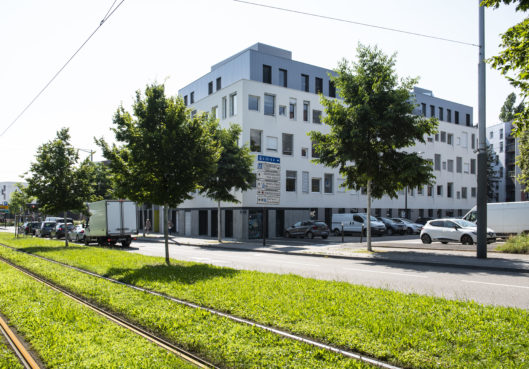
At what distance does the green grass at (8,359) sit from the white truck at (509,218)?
→ 2677 cm

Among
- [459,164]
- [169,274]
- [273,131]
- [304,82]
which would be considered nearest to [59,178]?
[169,274]

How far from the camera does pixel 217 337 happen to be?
212 inches

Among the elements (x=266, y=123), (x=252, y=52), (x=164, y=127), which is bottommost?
(x=164, y=127)

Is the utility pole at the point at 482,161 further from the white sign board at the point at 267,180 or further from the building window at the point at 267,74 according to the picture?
the building window at the point at 267,74

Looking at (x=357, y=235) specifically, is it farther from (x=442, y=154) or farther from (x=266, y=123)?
(x=442, y=154)

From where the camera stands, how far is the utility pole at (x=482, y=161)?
15.3 m

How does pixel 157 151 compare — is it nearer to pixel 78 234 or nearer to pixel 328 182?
pixel 78 234

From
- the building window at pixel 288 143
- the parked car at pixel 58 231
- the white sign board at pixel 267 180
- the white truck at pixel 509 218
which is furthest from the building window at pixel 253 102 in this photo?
the white truck at pixel 509 218

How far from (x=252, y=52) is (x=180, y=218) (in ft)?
60.8

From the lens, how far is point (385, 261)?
635 inches

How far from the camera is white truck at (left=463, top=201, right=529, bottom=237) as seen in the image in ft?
82.1

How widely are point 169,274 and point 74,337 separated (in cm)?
558

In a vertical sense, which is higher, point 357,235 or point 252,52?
point 252,52

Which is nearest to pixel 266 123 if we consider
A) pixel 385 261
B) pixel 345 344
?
pixel 385 261
